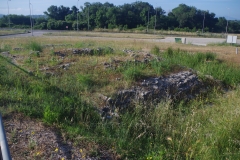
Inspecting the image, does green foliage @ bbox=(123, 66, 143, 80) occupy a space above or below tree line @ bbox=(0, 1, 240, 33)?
below

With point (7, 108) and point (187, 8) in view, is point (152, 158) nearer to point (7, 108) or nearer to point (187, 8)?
point (7, 108)

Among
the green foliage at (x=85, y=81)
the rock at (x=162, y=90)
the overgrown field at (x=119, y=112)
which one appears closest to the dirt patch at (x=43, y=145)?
the overgrown field at (x=119, y=112)

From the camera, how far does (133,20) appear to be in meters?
73.9

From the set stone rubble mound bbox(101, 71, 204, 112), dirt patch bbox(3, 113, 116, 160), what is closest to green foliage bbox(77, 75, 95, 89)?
stone rubble mound bbox(101, 71, 204, 112)

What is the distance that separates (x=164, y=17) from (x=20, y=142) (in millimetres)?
72082

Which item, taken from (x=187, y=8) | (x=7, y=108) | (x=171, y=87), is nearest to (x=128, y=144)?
(x=7, y=108)

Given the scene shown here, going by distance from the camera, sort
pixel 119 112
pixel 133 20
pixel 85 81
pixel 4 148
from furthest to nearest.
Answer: pixel 133 20 → pixel 85 81 → pixel 119 112 → pixel 4 148

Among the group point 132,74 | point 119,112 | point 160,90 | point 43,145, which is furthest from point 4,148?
point 160,90

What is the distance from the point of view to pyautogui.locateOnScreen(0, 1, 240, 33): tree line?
68.7 meters

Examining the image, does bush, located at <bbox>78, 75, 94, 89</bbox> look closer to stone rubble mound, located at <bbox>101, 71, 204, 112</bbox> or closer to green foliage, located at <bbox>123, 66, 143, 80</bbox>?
stone rubble mound, located at <bbox>101, 71, 204, 112</bbox>

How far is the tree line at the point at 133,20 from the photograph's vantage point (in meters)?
68.7

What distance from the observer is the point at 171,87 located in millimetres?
9664

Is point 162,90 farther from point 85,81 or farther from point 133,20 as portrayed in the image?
point 133,20

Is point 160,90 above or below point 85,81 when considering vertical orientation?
below
